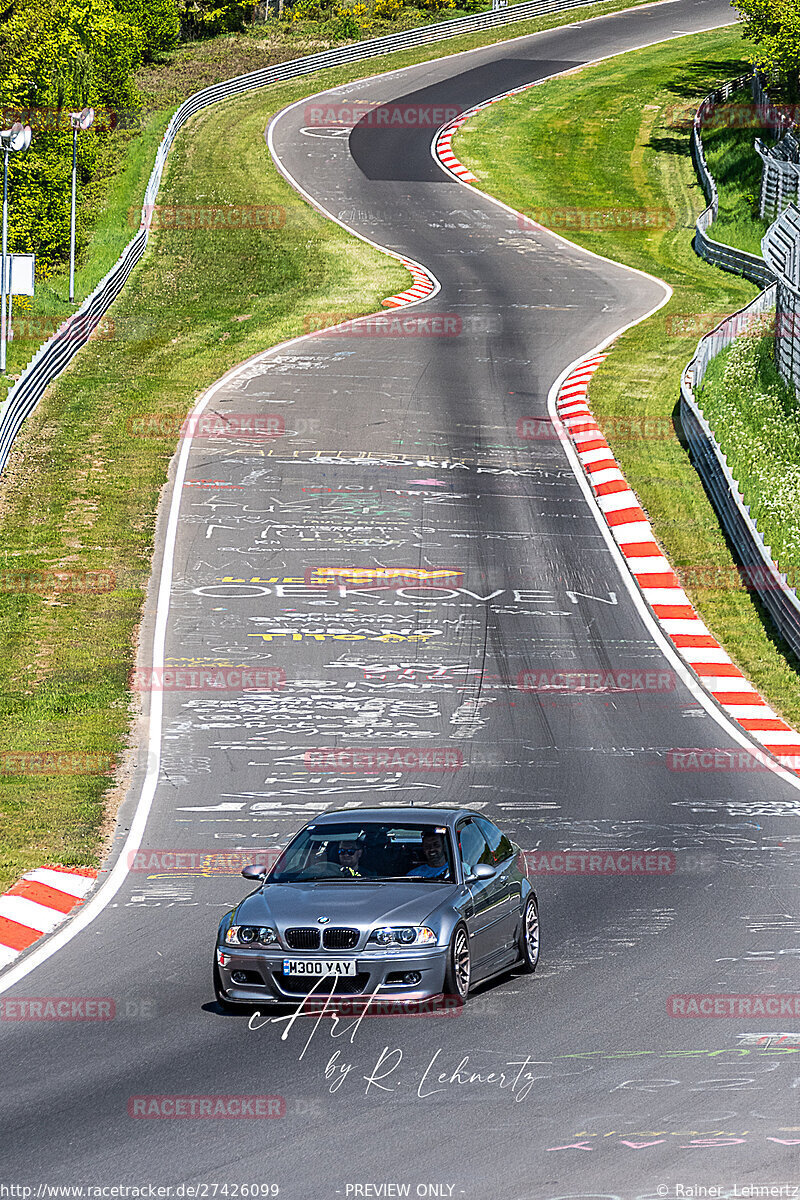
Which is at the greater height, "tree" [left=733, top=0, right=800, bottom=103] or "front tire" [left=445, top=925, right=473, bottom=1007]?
"tree" [left=733, top=0, right=800, bottom=103]

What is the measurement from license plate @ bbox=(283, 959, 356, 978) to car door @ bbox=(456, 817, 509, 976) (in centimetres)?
97

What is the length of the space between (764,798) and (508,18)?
80496 millimetres

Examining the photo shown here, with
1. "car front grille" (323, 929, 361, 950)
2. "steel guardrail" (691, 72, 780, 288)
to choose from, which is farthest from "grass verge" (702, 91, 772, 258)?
"car front grille" (323, 929, 361, 950)

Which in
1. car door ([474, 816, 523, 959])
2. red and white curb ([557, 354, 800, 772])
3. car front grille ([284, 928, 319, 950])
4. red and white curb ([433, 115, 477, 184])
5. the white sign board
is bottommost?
red and white curb ([557, 354, 800, 772])

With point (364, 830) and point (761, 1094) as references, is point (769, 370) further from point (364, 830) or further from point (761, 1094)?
point (761, 1094)

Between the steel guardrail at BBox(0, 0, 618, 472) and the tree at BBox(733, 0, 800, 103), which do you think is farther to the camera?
the tree at BBox(733, 0, 800, 103)

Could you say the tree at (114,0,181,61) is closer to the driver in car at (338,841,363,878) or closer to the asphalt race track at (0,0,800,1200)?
the asphalt race track at (0,0,800,1200)

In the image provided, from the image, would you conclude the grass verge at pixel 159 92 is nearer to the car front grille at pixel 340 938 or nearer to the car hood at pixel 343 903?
the car hood at pixel 343 903

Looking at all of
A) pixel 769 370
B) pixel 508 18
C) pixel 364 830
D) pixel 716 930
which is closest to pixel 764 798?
pixel 716 930

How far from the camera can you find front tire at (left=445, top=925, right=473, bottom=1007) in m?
10.9

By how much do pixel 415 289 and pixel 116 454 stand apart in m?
16.8

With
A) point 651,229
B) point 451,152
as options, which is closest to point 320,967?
point 651,229

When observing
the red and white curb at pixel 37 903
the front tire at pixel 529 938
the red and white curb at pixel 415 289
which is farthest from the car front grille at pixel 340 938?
the red and white curb at pixel 415 289

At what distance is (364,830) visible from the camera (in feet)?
40.0
